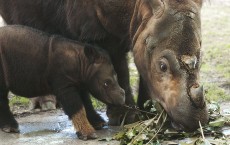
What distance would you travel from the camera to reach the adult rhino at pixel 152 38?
203 inches

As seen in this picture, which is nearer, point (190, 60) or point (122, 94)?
point (190, 60)

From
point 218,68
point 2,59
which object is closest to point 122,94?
point 2,59

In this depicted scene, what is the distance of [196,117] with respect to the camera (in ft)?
16.8

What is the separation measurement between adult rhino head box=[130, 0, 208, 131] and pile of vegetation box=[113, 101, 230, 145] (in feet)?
0.67

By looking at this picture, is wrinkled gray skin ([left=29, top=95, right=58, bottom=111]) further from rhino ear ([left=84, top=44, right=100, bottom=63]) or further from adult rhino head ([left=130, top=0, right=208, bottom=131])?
adult rhino head ([left=130, top=0, right=208, bottom=131])

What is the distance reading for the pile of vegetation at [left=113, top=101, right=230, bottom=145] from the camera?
554 cm

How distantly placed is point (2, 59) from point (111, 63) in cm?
112

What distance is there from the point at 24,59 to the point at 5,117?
0.67 metres

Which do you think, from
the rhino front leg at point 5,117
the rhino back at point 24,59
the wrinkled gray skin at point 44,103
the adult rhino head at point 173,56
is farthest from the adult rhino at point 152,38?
the wrinkled gray skin at point 44,103

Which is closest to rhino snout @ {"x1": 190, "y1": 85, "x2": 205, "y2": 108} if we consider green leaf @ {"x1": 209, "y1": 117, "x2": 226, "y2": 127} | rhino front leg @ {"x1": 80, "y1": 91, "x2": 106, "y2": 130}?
green leaf @ {"x1": 209, "y1": 117, "x2": 226, "y2": 127}

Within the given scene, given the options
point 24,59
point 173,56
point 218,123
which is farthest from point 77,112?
point 218,123

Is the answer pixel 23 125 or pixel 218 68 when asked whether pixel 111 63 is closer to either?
pixel 23 125

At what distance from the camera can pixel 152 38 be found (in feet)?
18.0

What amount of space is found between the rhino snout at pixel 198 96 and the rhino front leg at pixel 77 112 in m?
1.31
